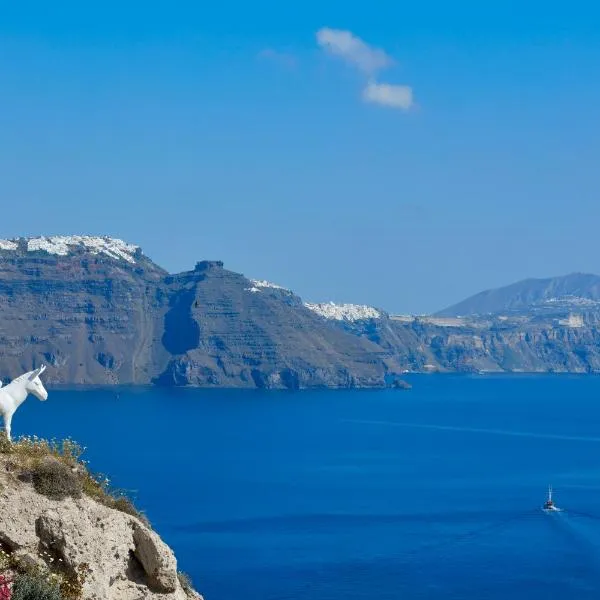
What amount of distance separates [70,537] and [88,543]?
256 mm

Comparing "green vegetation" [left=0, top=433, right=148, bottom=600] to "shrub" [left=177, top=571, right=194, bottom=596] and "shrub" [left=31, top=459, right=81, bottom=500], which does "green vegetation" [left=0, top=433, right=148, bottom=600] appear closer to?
"shrub" [left=31, top=459, right=81, bottom=500]

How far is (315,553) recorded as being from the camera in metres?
73.5

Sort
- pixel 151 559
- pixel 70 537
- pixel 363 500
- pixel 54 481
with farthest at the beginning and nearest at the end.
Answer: pixel 363 500 → pixel 151 559 → pixel 54 481 → pixel 70 537

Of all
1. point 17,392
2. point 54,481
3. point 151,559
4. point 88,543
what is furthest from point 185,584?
point 17,392

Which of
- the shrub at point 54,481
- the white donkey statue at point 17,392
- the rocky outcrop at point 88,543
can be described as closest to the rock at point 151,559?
the rocky outcrop at point 88,543

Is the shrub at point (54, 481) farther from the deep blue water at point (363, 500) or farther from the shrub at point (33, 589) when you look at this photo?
the deep blue water at point (363, 500)

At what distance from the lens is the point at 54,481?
11750 millimetres

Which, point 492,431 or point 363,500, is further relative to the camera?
point 492,431

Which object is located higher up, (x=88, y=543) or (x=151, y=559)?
(x=88, y=543)

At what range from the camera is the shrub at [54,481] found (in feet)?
38.3

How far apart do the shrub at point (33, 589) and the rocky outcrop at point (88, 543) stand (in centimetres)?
69

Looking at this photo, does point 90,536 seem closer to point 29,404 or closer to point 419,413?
point 29,404

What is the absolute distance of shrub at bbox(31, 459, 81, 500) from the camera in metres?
11.7

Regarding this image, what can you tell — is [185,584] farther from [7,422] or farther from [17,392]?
[17,392]
